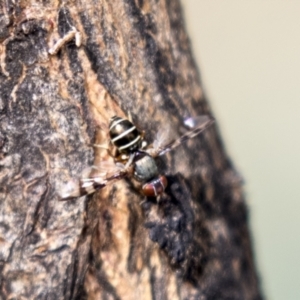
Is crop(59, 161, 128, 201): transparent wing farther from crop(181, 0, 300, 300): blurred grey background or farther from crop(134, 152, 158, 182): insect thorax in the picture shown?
crop(181, 0, 300, 300): blurred grey background

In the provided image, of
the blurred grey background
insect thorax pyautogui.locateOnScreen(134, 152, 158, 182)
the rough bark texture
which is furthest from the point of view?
A: the blurred grey background

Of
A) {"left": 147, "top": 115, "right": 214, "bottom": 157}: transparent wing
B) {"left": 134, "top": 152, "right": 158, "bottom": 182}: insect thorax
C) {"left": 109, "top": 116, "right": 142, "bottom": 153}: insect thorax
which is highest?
{"left": 109, "top": 116, "right": 142, "bottom": 153}: insect thorax

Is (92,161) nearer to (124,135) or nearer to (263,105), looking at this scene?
(124,135)

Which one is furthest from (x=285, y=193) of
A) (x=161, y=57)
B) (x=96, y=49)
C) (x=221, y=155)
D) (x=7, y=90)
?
(x=7, y=90)

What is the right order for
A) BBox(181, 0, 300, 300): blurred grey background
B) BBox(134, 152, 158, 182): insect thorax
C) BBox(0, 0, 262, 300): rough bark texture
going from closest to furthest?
BBox(0, 0, 262, 300): rough bark texture < BBox(134, 152, 158, 182): insect thorax < BBox(181, 0, 300, 300): blurred grey background

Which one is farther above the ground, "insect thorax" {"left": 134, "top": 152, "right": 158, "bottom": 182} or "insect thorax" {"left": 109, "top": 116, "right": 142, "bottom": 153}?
"insect thorax" {"left": 109, "top": 116, "right": 142, "bottom": 153}

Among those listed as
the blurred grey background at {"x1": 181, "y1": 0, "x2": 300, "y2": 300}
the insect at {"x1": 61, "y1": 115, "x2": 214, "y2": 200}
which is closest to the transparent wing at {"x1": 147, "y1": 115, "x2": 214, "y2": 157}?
the insect at {"x1": 61, "y1": 115, "x2": 214, "y2": 200}

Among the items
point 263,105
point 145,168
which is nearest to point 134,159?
point 145,168

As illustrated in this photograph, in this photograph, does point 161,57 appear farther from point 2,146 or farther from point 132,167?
point 2,146
